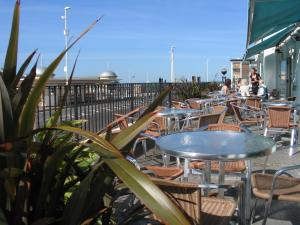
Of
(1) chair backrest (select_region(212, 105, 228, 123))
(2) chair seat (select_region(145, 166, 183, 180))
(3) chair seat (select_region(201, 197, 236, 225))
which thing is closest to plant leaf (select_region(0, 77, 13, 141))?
(3) chair seat (select_region(201, 197, 236, 225))

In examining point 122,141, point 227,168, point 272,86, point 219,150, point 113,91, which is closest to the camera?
point 122,141

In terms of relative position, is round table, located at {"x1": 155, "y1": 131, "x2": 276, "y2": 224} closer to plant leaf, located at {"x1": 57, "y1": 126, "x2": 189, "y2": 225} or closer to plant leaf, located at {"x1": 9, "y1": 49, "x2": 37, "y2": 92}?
plant leaf, located at {"x1": 9, "y1": 49, "x2": 37, "y2": 92}

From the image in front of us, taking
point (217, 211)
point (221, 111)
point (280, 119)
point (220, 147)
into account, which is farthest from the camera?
point (280, 119)

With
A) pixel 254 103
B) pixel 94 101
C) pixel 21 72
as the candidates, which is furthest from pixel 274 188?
pixel 254 103

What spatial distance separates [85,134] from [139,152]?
6.15 meters

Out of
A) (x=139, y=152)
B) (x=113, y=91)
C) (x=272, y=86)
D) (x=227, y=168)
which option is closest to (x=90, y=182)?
(x=227, y=168)

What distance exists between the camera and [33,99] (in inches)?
66.6

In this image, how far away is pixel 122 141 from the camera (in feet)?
5.79

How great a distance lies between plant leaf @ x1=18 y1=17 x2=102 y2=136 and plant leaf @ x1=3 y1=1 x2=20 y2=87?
227 mm

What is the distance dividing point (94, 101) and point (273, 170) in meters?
3.61

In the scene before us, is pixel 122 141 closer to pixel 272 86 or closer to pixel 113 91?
pixel 113 91

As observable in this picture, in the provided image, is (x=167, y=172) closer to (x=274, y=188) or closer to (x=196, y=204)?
(x=274, y=188)

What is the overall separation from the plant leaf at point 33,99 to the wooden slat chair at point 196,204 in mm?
556

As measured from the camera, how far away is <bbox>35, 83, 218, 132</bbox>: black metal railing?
635cm
